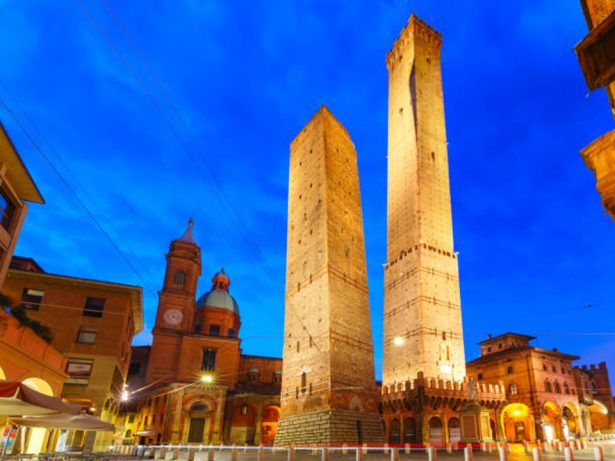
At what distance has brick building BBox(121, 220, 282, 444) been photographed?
139 feet

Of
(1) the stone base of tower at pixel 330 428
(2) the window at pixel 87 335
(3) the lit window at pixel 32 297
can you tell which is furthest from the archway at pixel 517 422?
(3) the lit window at pixel 32 297

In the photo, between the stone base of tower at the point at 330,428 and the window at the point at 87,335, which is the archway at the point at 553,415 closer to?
the stone base of tower at the point at 330,428

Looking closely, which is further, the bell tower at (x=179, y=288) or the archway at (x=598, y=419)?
the archway at (x=598, y=419)

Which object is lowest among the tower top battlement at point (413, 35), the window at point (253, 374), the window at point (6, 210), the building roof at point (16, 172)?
the window at point (253, 374)

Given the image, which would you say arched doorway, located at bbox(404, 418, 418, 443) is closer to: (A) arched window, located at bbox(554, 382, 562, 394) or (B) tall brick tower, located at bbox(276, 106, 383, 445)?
(B) tall brick tower, located at bbox(276, 106, 383, 445)

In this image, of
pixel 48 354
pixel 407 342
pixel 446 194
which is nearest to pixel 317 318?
pixel 407 342

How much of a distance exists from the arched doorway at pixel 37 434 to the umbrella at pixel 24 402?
1037cm

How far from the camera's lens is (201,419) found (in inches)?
1674

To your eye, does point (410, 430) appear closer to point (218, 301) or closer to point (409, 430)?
point (409, 430)

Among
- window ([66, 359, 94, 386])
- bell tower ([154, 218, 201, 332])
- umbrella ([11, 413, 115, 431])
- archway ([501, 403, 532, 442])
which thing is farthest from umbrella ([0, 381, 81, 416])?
bell tower ([154, 218, 201, 332])

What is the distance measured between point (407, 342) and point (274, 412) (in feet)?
78.8

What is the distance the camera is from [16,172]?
1772 centimetres

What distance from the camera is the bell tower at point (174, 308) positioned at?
49.5 meters

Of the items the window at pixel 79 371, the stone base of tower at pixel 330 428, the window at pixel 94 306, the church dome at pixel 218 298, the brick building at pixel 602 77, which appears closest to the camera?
the brick building at pixel 602 77
